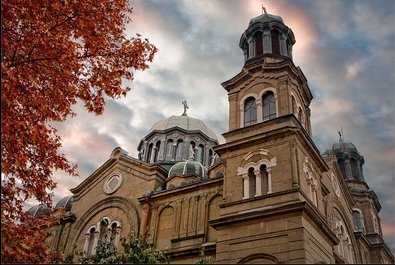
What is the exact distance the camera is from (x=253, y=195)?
17.9 m

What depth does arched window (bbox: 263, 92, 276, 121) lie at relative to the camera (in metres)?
20.1

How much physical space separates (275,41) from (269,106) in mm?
5006

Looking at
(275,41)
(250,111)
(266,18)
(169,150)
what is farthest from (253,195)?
(169,150)

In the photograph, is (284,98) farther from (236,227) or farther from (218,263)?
(218,263)

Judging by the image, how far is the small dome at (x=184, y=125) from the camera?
36281mm

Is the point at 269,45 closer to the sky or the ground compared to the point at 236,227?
closer to the sky

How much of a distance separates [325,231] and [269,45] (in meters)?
10.7

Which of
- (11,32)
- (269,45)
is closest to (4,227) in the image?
(11,32)

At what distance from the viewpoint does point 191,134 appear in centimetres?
3559

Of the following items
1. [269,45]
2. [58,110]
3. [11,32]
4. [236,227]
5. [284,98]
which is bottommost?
[236,227]

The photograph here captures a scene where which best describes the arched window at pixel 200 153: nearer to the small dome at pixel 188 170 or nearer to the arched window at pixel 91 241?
the small dome at pixel 188 170

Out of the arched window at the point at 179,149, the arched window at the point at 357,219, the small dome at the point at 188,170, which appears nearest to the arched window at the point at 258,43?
the small dome at the point at 188,170

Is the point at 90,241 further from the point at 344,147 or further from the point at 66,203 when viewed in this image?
the point at 344,147

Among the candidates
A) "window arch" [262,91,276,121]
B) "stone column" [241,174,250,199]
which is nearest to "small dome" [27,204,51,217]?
"stone column" [241,174,250,199]
